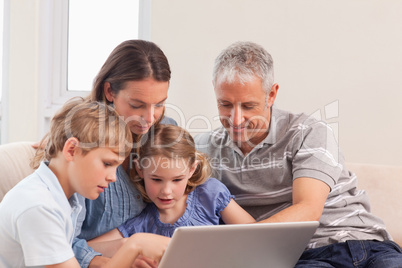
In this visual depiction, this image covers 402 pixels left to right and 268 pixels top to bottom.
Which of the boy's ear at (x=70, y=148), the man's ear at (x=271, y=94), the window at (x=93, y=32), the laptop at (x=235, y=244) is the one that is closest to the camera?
the laptop at (x=235, y=244)

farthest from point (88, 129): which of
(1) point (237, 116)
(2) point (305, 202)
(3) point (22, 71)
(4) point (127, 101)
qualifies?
(3) point (22, 71)

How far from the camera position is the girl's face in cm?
159

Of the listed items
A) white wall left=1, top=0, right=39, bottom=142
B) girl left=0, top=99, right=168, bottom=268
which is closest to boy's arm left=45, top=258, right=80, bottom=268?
girl left=0, top=99, right=168, bottom=268

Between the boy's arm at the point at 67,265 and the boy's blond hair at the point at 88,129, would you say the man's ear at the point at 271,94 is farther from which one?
the boy's arm at the point at 67,265

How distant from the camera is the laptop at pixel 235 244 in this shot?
1.17 m

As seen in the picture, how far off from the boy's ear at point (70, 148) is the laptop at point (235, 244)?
1.20 feet

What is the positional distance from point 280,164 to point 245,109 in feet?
0.74

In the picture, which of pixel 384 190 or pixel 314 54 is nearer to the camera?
pixel 384 190

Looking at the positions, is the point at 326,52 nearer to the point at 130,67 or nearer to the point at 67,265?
the point at 130,67

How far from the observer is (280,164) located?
1779mm

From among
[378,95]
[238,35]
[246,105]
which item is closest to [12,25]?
[238,35]

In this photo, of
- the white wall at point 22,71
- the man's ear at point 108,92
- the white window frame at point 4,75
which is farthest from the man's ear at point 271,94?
the white window frame at point 4,75

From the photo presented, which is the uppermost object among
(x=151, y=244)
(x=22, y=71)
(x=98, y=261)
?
(x=22, y=71)

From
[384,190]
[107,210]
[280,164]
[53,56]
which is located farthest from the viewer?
[53,56]
